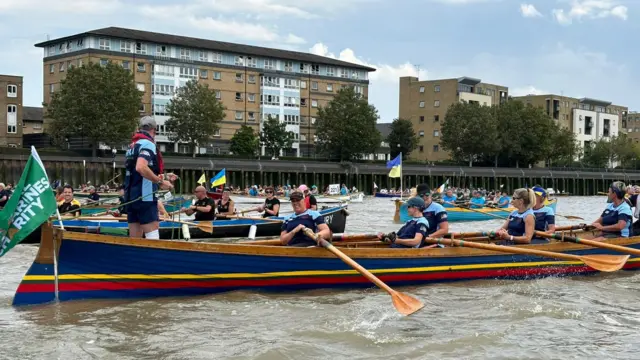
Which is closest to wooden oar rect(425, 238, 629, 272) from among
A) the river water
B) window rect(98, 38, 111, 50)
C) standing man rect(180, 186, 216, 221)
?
the river water

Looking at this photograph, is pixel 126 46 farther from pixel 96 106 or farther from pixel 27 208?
pixel 27 208

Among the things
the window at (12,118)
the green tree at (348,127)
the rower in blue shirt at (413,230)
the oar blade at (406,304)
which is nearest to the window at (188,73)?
the green tree at (348,127)

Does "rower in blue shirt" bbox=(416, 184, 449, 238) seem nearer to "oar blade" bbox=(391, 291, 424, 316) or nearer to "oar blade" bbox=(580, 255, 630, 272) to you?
"oar blade" bbox=(580, 255, 630, 272)

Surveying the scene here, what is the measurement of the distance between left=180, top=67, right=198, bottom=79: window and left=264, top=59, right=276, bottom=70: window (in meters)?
10.1

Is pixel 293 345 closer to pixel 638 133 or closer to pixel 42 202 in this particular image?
pixel 42 202

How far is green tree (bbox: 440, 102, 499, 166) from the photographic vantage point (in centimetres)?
8571

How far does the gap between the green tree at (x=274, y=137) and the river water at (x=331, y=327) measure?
69.4 metres

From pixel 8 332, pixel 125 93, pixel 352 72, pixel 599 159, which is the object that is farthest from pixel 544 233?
pixel 599 159

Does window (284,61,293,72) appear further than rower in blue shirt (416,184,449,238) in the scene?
Yes

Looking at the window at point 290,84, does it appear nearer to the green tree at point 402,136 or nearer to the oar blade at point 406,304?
the green tree at point 402,136

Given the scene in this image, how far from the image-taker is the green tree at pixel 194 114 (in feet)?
236

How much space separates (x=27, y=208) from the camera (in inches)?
357

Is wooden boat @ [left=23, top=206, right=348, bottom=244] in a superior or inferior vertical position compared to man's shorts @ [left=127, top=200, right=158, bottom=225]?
inferior

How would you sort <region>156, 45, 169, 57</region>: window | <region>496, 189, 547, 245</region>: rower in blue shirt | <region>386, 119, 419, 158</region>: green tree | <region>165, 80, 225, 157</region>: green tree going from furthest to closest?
<region>386, 119, 419, 158</region>: green tree < <region>156, 45, 169, 57</region>: window < <region>165, 80, 225, 157</region>: green tree < <region>496, 189, 547, 245</region>: rower in blue shirt
